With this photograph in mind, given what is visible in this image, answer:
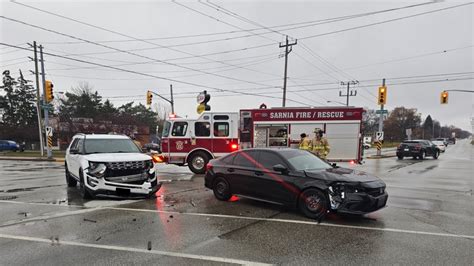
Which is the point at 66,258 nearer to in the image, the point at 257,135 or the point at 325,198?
the point at 325,198

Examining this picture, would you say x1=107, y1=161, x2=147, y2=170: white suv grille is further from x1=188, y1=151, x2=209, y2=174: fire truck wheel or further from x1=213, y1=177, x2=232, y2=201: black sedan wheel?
x1=188, y1=151, x2=209, y2=174: fire truck wheel

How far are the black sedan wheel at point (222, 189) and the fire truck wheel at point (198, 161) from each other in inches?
222

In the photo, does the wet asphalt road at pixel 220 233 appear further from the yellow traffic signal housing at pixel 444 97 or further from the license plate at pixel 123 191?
the yellow traffic signal housing at pixel 444 97

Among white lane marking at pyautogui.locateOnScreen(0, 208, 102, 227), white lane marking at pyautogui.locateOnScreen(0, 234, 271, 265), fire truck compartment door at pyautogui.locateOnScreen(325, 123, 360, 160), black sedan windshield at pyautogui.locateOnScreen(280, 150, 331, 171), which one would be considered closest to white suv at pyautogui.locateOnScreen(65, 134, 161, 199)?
white lane marking at pyautogui.locateOnScreen(0, 208, 102, 227)

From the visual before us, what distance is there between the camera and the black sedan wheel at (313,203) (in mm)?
5934

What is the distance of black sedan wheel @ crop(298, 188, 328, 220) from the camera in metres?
5.93

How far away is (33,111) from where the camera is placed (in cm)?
6131

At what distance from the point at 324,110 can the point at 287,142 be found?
2076 mm

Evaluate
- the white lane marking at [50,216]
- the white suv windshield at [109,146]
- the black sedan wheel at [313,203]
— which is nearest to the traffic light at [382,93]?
the white suv windshield at [109,146]

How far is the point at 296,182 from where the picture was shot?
633cm

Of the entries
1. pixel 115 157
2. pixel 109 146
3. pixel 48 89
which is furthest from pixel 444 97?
pixel 48 89

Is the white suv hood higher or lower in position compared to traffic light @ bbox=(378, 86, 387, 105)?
lower

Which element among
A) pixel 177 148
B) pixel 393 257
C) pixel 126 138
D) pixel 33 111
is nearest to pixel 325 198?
pixel 393 257

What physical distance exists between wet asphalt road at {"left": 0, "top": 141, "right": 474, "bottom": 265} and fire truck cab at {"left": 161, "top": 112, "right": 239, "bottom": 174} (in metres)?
5.38
